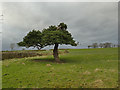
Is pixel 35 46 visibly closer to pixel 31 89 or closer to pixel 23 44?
pixel 23 44

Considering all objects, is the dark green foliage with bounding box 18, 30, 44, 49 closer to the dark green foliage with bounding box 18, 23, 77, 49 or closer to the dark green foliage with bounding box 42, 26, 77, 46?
the dark green foliage with bounding box 18, 23, 77, 49

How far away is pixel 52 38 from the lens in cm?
2059

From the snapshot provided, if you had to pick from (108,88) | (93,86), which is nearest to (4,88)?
(93,86)

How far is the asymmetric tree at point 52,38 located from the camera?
2093cm

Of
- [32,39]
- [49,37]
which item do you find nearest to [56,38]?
[49,37]

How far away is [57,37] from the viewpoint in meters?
20.9

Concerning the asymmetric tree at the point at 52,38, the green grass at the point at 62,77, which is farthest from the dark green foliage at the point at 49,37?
the green grass at the point at 62,77

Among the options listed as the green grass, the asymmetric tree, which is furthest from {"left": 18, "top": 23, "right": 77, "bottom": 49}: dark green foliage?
the green grass

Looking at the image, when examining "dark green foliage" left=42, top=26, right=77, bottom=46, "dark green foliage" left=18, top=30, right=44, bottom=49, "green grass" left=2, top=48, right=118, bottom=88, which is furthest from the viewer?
"dark green foliage" left=18, top=30, right=44, bottom=49

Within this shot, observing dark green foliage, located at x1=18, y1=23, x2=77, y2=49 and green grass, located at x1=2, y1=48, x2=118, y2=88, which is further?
dark green foliage, located at x1=18, y1=23, x2=77, y2=49

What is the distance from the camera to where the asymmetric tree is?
20.9 metres

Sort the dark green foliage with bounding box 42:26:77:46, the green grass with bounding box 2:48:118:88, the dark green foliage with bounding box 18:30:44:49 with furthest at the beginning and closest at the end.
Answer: the dark green foliage with bounding box 18:30:44:49 → the dark green foliage with bounding box 42:26:77:46 → the green grass with bounding box 2:48:118:88

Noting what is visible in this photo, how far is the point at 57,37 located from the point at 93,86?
1496cm

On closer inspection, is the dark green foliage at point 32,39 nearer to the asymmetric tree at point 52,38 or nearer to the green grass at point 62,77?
the asymmetric tree at point 52,38
